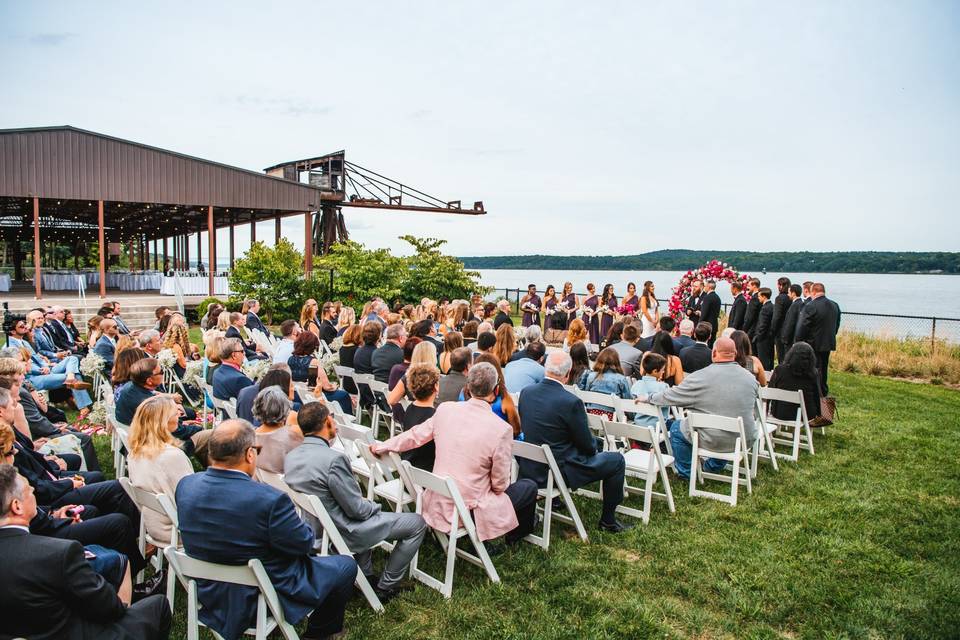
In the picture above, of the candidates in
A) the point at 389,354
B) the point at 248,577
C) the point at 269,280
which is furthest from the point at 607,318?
the point at 248,577

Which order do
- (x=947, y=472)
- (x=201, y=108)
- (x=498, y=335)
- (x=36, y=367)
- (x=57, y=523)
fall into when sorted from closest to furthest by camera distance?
1. (x=57, y=523)
2. (x=947, y=472)
3. (x=498, y=335)
4. (x=36, y=367)
5. (x=201, y=108)

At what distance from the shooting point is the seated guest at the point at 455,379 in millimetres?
5344

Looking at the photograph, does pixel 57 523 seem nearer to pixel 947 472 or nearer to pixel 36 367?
pixel 36 367

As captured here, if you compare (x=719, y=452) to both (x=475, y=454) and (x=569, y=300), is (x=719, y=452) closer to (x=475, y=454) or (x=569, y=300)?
(x=475, y=454)

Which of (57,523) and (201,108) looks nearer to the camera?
(57,523)

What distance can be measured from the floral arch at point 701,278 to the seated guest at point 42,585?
37.9 feet

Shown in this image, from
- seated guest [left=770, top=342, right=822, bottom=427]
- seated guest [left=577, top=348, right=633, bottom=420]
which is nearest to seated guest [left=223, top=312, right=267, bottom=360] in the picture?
seated guest [left=577, top=348, right=633, bottom=420]

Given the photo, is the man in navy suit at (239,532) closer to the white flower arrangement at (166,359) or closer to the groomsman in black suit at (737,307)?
the white flower arrangement at (166,359)

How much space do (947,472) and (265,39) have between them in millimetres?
18031

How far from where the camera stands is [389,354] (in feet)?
23.4

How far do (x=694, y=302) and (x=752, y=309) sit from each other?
1.26 metres

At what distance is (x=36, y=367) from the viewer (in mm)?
8219

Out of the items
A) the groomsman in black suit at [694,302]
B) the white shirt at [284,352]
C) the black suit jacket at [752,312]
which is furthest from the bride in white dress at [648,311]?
the white shirt at [284,352]

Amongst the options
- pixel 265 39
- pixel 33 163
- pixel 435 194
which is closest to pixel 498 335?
pixel 265 39
